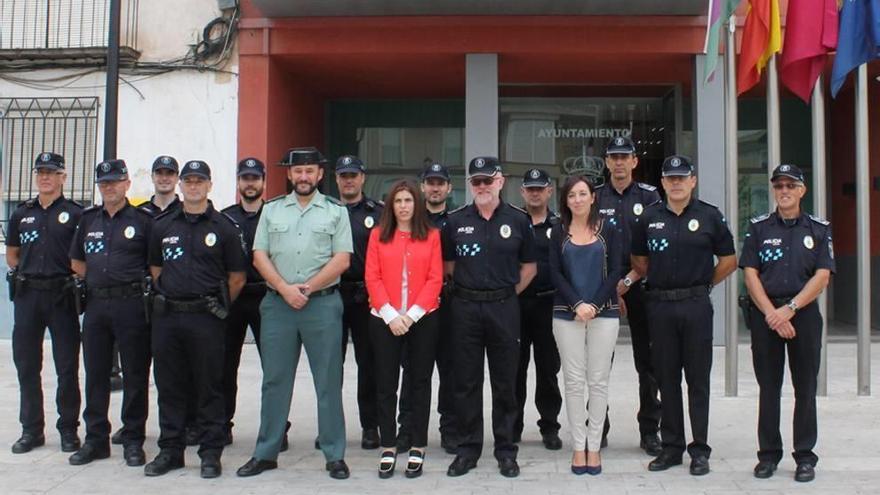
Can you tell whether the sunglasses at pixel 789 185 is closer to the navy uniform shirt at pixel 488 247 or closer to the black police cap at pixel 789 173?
the black police cap at pixel 789 173

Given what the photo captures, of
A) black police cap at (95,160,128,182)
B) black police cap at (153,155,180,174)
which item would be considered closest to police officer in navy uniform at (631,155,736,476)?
black police cap at (153,155,180,174)

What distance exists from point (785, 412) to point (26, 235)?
21.2 feet

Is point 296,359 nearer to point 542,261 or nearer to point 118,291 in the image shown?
point 118,291

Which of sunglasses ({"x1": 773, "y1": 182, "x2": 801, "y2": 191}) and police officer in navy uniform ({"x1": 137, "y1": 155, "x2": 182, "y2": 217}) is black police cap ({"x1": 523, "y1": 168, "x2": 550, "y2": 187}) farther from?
police officer in navy uniform ({"x1": 137, "y1": 155, "x2": 182, "y2": 217})

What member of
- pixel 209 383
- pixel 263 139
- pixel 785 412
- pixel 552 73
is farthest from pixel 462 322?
pixel 552 73

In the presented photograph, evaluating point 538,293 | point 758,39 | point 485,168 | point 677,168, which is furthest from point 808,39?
point 485,168

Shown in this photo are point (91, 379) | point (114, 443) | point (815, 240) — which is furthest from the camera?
point (114, 443)

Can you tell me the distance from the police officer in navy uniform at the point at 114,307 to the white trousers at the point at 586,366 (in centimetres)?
291

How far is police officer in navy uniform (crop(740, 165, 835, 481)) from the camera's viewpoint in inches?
222

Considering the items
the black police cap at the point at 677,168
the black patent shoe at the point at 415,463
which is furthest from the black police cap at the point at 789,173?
the black patent shoe at the point at 415,463

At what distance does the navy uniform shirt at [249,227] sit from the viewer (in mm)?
6484

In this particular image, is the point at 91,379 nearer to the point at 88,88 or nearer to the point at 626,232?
the point at 626,232

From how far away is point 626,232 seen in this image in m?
6.48

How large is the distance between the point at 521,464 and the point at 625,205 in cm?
208
